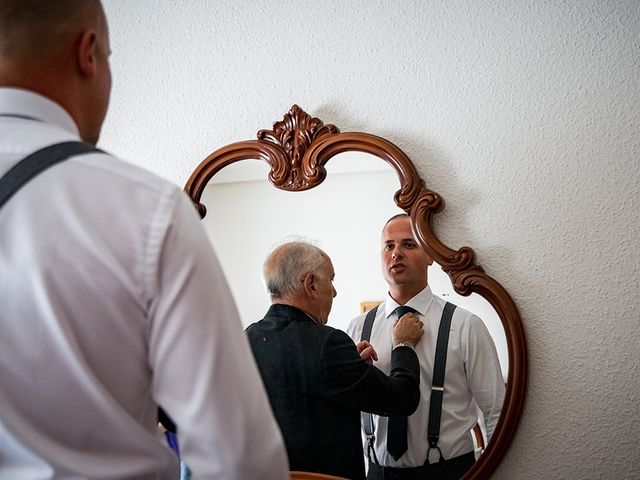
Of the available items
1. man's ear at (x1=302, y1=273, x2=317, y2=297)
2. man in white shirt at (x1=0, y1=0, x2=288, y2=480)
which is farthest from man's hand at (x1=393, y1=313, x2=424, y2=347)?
man in white shirt at (x1=0, y1=0, x2=288, y2=480)

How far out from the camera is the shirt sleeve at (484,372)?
1.69 metres

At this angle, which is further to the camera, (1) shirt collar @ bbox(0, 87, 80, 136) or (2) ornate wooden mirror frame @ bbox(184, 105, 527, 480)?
(2) ornate wooden mirror frame @ bbox(184, 105, 527, 480)

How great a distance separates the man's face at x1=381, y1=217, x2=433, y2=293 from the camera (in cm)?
178

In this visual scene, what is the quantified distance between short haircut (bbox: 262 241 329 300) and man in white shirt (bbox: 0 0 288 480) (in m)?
0.96

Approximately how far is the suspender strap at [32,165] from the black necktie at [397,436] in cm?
114

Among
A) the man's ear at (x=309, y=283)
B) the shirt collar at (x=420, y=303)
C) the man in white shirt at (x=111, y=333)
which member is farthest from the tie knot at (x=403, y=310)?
the man in white shirt at (x=111, y=333)

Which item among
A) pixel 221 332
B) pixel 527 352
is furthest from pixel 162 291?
pixel 527 352

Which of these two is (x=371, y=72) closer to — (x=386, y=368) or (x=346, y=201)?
(x=346, y=201)

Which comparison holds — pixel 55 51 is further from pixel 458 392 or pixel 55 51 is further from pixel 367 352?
pixel 458 392

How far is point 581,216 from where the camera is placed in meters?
1.69

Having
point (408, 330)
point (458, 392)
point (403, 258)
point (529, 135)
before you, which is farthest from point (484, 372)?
point (529, 135)

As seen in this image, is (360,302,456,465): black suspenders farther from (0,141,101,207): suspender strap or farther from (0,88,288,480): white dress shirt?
(0,141,101,207): suspender strap

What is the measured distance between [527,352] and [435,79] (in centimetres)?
75

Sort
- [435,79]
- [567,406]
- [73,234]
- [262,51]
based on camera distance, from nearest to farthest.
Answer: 1. [73,234]
2. [567,406]
3. [435,79]
4. [262,51]
